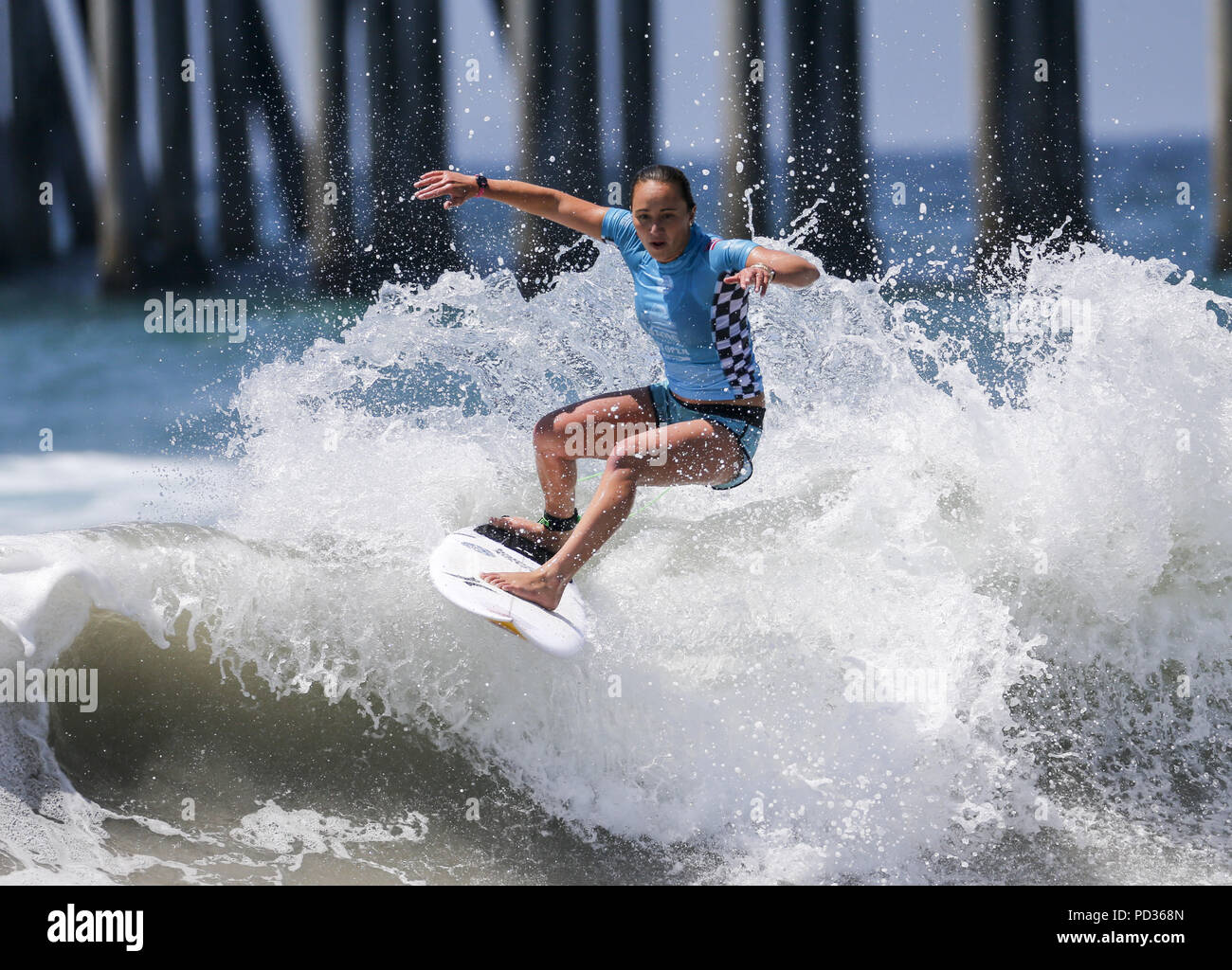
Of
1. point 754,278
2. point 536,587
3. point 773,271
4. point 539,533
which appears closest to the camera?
point 754,278

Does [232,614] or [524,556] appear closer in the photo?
[524,556]

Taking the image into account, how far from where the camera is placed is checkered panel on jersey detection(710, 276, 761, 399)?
12.3ft

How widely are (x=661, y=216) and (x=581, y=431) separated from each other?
84 cm

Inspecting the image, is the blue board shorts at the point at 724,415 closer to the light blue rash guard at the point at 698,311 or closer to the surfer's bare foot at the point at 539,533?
the light blue rash guard at the point at 698,311

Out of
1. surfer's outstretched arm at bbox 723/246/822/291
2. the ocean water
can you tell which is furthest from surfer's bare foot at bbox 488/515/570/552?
surfer's outstretched arm at bbox 723/246/822/291

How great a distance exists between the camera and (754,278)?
3379 mm

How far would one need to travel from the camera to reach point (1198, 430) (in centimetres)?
474

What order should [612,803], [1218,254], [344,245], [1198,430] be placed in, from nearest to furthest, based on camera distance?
[612,803] < [1198,430] < [1218,254] < [344,245]

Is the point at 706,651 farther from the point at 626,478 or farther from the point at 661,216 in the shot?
the point at 661,216

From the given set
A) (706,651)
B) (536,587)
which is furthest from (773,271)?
(706,651)

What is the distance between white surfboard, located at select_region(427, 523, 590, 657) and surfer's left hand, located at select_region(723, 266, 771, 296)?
4.21 feet
